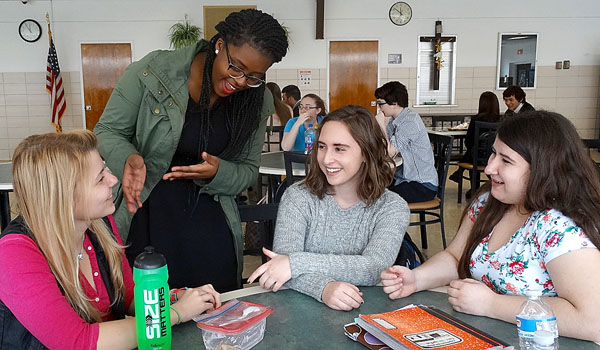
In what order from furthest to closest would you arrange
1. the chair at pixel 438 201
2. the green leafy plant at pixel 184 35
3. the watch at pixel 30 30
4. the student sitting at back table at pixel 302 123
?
the watch at pixel 30 30 → the green leafy plant at pixel 184 35 → the student sitting at back table at pixel 302 123 → the chair at pixel 438 201

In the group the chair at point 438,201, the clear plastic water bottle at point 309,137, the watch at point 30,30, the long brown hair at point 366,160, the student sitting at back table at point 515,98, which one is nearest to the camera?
the long brown hair at point 366,160

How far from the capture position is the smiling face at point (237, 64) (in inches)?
62.0

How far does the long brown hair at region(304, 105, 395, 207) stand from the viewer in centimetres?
170

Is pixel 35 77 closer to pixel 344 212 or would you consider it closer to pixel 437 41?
pixel 437 41

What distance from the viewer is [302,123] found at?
4.27 metres

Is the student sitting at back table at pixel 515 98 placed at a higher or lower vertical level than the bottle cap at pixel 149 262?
higher

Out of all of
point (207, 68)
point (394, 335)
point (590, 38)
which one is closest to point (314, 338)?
point (394, 335)

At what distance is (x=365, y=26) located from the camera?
9336 mm

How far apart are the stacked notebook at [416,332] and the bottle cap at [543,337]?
6 cm

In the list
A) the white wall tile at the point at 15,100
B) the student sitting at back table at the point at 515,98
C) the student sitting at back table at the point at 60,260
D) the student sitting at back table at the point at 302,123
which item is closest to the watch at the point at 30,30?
the white wall tile at the point at 15,100

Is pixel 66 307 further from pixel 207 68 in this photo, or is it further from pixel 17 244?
pixel 207 68

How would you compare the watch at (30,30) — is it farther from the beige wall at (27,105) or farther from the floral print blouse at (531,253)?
the floral print blouse at (531,253)

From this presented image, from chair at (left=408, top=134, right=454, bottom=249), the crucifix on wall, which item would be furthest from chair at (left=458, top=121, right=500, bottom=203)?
the crucifix on wall

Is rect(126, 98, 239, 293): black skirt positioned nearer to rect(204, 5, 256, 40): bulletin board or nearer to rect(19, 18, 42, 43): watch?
rect(204, 5, 256, 40): bulletin board
